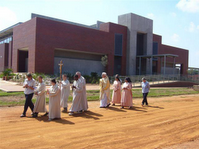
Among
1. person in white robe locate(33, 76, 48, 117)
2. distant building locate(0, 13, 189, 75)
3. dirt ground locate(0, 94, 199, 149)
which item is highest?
distant building locate(0, 13, 189, 75)

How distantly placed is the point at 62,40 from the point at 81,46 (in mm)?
3309

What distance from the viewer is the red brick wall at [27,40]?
27469 millimetres

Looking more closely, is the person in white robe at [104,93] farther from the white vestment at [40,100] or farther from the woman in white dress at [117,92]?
the white vestment at [40,100]

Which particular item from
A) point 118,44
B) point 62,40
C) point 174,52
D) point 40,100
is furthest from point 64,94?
point 174,52

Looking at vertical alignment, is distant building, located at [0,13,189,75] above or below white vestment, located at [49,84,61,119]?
above

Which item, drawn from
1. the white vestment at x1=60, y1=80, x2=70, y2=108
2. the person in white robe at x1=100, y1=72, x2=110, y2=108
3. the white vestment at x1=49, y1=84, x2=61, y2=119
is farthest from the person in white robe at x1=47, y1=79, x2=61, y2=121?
the person in white robe at x1=100, y1=72, x2=110, y2=108

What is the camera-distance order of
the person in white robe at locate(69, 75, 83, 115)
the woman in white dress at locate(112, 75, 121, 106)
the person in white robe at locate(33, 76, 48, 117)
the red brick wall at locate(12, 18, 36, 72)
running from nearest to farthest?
the person in white robe at locate(33, 76, 48, 117) → the person in white robe at locate(69, 75, 83, 115) → the woman in white dress at locate(112, 75, 121, 106) → the red brick wall at locate(12, 18, 36, 72)

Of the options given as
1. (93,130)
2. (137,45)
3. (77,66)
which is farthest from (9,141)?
(137,45)

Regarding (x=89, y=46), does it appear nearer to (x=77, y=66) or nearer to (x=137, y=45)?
(x=77, y=66)

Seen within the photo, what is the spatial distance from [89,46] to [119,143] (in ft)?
90.1

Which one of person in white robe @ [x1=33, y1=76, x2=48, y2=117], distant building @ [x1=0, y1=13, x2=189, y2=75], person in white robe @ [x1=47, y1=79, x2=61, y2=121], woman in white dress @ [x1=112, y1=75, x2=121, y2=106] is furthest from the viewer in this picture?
distant building @ [x1=0, y1=13, x2=189, y2=75]

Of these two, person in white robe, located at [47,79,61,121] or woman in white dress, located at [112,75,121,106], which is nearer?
person in white robe, located at [47,79,61,121]

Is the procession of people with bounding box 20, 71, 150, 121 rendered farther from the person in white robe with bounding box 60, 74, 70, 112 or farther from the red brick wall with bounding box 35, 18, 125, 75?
the red brick wall with bounding box 35, 18, 125, 75

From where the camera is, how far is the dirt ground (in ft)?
17.0
